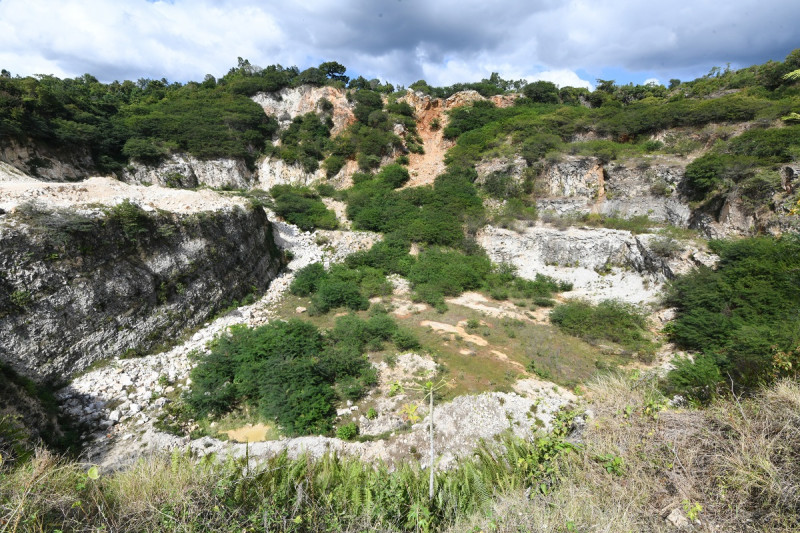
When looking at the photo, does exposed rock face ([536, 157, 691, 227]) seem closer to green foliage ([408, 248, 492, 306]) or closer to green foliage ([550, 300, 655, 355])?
green foliage ([408, 248, 492, 306])

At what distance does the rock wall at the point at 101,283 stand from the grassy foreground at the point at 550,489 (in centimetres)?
673

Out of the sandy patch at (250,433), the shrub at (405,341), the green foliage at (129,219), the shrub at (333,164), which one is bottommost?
the sandy patch at (250,433)

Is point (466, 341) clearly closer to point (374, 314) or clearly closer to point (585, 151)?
point (374, 314)

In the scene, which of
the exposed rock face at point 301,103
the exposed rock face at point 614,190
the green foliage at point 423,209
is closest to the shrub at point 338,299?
the green foliage at point 423,209

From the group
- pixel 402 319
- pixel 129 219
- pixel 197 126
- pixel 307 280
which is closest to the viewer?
pixel 129 219

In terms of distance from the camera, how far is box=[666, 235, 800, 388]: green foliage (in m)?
7.99

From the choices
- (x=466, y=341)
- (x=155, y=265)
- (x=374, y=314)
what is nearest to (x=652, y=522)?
(x=466, y=341)

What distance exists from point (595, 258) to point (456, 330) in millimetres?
9941

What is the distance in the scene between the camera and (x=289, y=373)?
8711mm

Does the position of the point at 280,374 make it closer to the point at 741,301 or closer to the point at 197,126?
the point at 741,301

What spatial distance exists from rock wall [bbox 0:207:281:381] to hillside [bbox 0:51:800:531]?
63 mm

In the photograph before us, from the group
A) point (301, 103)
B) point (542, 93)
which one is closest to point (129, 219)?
point (301, 103)

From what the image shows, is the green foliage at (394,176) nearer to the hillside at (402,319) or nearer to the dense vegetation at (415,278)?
the hillside at (402,319)

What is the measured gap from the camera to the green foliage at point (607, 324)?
38.0 ft
